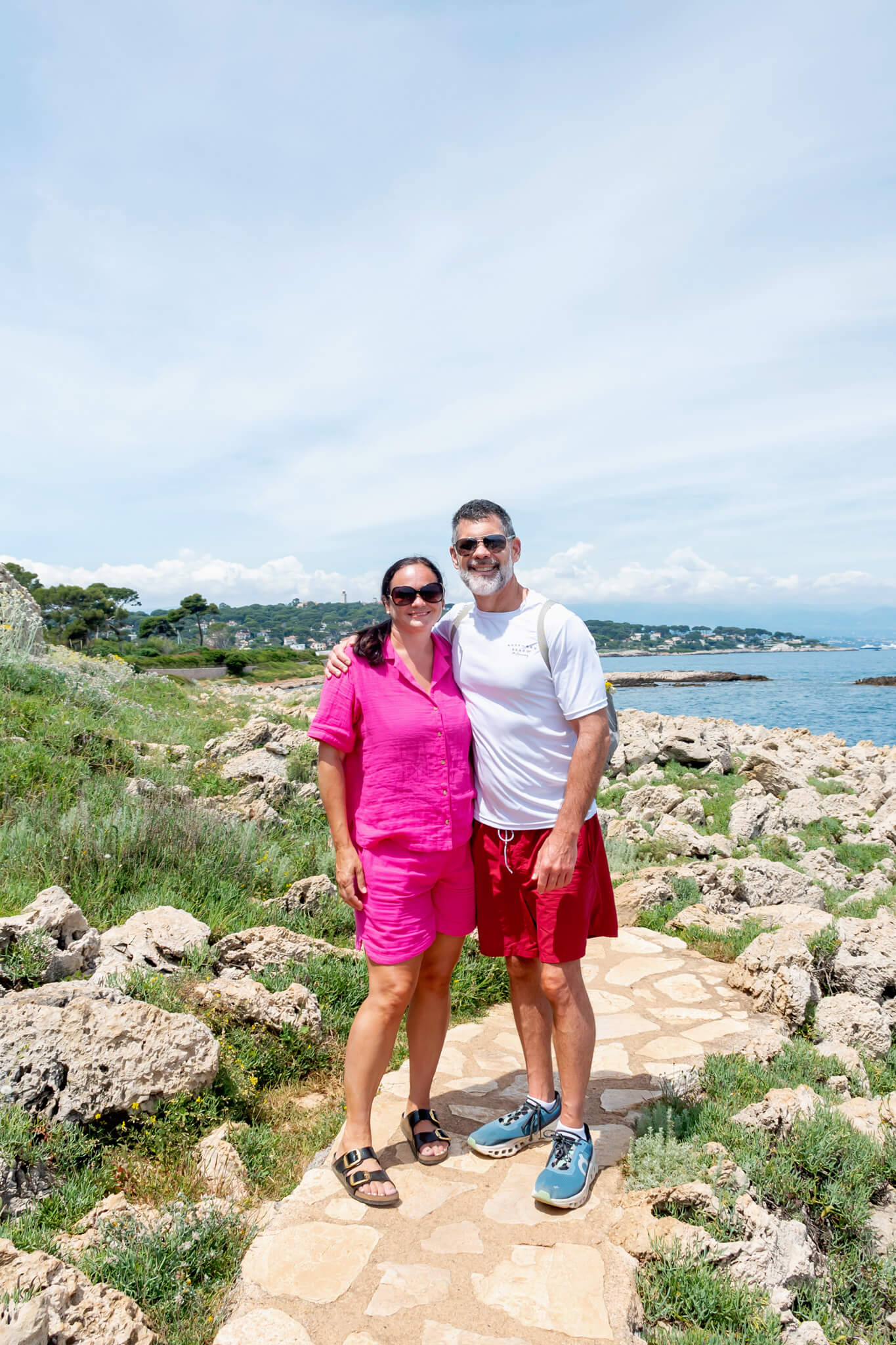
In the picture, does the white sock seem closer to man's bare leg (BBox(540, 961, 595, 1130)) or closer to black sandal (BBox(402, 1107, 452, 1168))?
man's bare leg (BBox(540, 961, 595, 1130))

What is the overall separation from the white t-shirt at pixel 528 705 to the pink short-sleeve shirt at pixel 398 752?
11cm

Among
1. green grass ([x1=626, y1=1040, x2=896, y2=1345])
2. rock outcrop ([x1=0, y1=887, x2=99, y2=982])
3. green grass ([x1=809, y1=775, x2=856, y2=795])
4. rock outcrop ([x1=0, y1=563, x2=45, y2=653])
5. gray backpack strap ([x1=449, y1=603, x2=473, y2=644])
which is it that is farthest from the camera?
green grass ([x1=809, y1=775, x2=856, y2=795])

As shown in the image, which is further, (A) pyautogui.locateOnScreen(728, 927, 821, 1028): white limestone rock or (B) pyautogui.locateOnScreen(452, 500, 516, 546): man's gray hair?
(A) pyautogui.locateOnScreen(728, 927, 821, 1028): white limestone rock

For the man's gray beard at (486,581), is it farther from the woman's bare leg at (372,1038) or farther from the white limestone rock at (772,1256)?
the white limestone rock at (772,1256)

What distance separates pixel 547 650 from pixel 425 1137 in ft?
6.40

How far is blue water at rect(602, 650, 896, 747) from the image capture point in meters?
32.9

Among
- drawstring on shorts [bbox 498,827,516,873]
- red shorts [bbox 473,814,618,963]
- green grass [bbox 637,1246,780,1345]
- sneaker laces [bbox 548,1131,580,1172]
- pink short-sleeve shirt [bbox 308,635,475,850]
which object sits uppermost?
pink short-sleeve shirt [bbox 308,635,475,850]

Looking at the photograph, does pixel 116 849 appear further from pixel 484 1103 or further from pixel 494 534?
pixel 494 534

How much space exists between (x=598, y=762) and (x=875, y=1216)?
6.61 feet

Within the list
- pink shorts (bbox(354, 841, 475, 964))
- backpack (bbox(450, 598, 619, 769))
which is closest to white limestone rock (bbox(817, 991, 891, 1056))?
backpack (bbox(450, 598, 619, 769))

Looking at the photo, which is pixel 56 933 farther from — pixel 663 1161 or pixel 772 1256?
pixel 772 1256

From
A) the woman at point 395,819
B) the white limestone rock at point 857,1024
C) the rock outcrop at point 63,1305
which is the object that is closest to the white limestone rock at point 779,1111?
the white limestone rock at point 857,1024

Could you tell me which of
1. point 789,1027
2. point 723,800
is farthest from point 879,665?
point 789,1027

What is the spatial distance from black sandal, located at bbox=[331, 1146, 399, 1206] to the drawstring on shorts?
3.68ft
